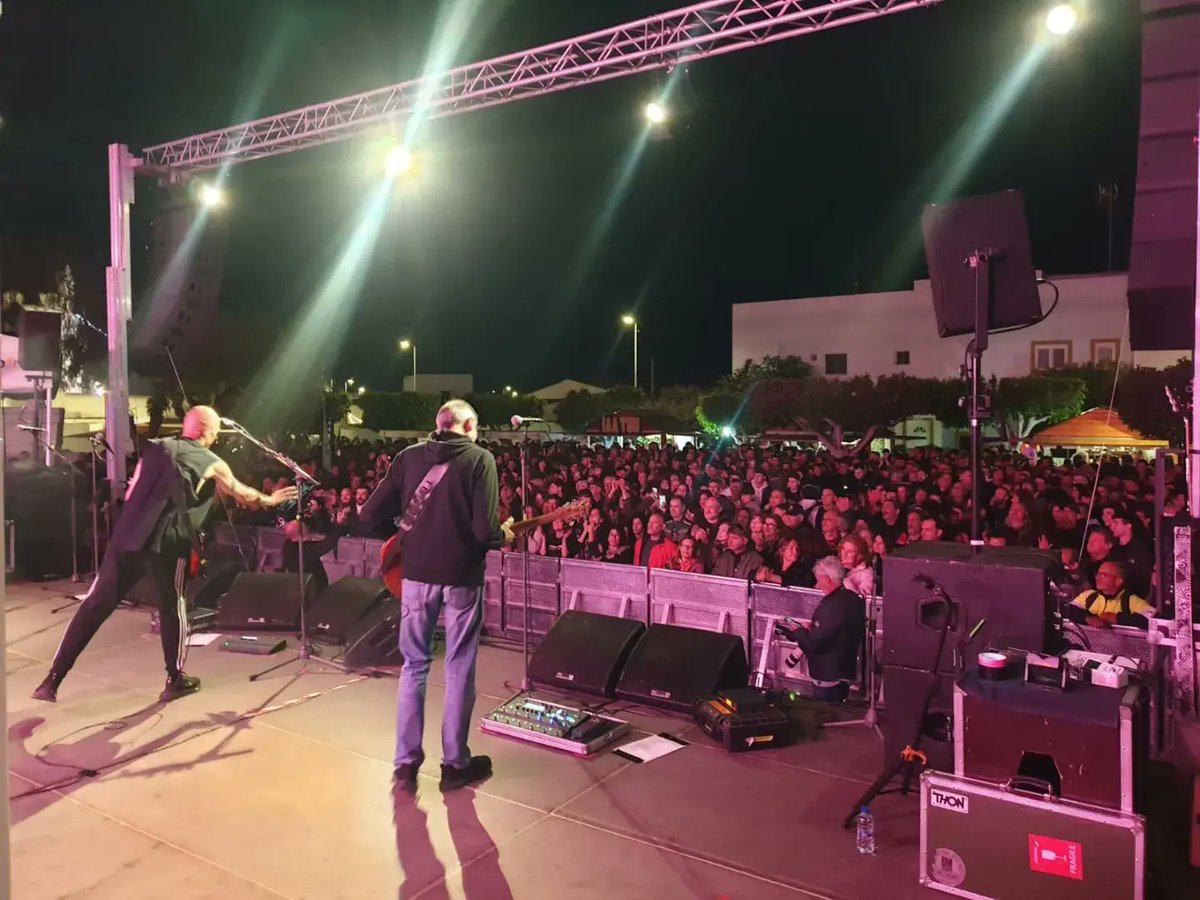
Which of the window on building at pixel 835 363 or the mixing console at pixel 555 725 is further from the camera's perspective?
the window on building at pixel 835 363

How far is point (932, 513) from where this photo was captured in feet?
29.7

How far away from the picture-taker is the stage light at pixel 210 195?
33.8ft

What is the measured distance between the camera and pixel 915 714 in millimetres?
4246

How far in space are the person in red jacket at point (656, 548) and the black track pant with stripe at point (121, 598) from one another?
3719 millimetres

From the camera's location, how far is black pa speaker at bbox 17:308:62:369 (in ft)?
31.8

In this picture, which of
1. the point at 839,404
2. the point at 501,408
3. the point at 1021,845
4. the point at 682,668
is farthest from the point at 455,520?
the point at 501,408

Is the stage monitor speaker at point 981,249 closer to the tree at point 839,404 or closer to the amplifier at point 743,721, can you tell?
the amplifier at point 743,721

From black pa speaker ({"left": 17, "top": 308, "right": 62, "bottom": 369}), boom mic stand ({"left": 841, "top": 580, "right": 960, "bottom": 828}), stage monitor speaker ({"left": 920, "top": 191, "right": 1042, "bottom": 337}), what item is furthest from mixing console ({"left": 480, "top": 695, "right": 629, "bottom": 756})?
black pa speaker ({"left": 17, "top": 308, "right": 62, "bottom": 369})

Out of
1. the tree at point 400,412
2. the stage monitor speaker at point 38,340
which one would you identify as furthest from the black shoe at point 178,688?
the tree at point 400,412

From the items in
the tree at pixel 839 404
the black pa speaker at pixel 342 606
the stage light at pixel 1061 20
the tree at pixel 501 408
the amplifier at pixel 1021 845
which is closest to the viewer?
the amplifier at pixel 1021 845

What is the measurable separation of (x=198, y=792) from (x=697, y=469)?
10.4 m

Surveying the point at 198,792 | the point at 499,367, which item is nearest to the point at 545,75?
the point at 198,792

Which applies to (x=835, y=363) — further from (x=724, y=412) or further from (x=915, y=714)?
(x=915, y=714)

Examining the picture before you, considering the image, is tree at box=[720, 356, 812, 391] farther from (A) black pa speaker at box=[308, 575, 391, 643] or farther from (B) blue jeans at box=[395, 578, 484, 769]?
(B) blue jeans at box=[395, 578, 484, 769]
